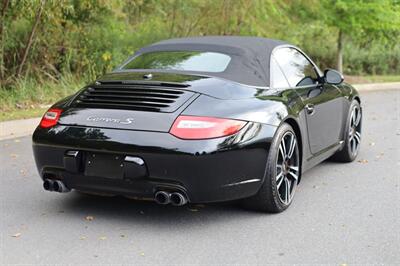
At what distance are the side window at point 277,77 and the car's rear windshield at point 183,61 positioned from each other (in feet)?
1.42

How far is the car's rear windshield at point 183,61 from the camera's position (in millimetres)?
5180

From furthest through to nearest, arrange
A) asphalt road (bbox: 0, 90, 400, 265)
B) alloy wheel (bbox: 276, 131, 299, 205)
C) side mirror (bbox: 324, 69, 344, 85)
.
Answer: side mirror (bbox: 324, 69, 344, 85) < alloy wheel (bbox: 276, 131, 299, 205) < asphalt road (bbox: 0, 90, 400, 265)

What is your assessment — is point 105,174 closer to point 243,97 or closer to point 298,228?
point 243,97

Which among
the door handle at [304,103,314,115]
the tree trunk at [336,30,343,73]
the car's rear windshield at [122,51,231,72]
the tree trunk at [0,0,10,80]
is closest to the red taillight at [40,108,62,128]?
the car's rear windshield at [122,51,231,72]

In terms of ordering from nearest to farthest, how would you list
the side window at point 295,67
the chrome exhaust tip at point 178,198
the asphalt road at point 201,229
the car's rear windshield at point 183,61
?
the asphalt road at point 201,229 < the chrome exhaust tip at point 178,198 < the car's rear windshield at point 183,61 < the side window at point 295,67

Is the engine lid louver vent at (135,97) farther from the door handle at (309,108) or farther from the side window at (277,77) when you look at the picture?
the door handle at (309,108)

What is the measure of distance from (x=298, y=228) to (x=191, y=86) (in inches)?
54.7

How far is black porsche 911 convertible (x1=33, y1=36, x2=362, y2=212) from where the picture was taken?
4254 millimetres

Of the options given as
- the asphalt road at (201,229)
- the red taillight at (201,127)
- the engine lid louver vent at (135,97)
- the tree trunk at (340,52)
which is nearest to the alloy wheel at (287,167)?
the asphalt road at (201,229)

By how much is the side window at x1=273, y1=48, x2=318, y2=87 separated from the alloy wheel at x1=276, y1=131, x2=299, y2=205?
710mm

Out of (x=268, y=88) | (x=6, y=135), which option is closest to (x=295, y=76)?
(x=268, y=88)

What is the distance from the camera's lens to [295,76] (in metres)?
5.76

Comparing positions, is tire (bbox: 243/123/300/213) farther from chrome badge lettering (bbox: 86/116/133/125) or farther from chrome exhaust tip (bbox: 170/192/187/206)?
chrome badge lettering (bbox: 86/116/133/125)

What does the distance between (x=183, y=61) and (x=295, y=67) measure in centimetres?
125
